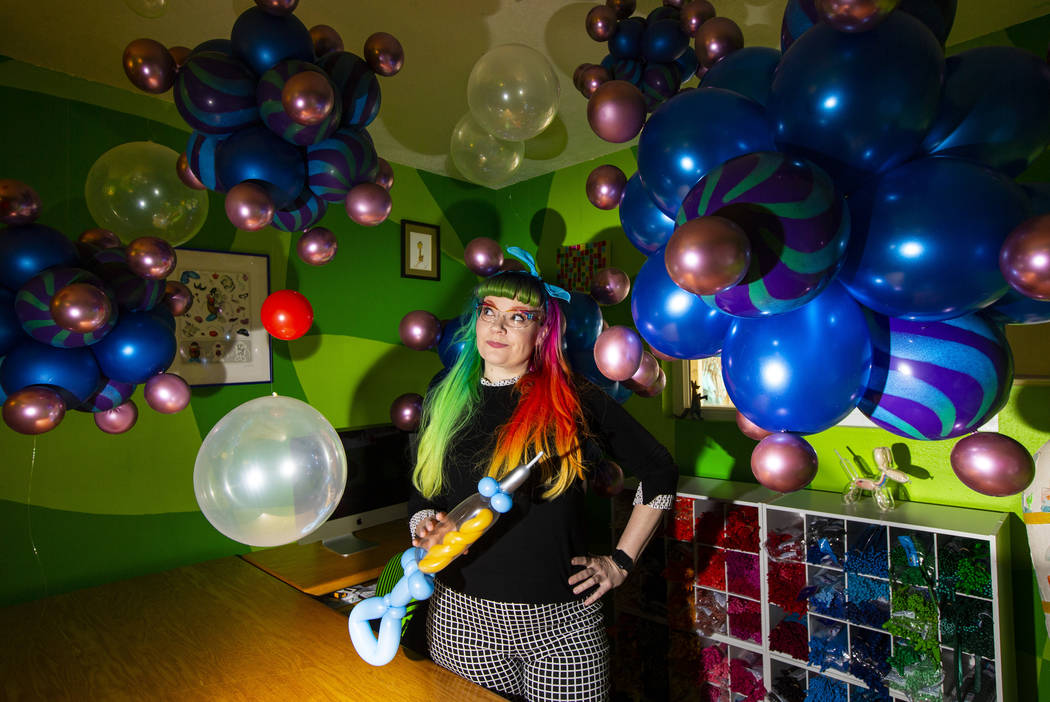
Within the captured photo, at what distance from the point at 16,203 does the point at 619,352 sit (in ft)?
4.25

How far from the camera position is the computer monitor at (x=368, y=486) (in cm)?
229

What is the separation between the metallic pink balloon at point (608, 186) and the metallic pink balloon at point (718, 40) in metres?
0.29

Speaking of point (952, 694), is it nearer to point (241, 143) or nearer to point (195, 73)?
point (241, 143)

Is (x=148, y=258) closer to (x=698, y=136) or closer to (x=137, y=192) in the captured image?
(x=137, y=192)

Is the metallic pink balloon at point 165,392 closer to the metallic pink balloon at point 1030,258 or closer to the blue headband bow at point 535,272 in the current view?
the blue headband bow at point 535,272

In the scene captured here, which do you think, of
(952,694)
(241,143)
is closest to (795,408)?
(241,143)

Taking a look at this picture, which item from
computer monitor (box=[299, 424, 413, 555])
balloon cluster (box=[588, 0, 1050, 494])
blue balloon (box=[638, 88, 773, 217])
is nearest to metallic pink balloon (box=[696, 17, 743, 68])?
balloon cluster (box=[588, 0, 1050, 494])

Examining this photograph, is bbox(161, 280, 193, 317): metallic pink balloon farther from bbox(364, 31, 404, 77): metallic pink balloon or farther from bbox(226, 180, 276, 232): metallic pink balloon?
bbox(364, 31, 404, 77): metallic pink balloon

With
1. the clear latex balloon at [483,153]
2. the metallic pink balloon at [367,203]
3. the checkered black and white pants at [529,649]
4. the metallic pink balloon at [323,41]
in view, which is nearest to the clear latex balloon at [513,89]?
the clear latex balloon at [483,153]

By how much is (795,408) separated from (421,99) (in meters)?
2.02

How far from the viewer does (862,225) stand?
2.16 feet

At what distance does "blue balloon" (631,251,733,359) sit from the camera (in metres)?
0.82

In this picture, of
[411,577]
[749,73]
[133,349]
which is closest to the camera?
[749,73]

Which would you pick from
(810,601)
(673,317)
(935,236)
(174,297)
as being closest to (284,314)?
(174,297)
